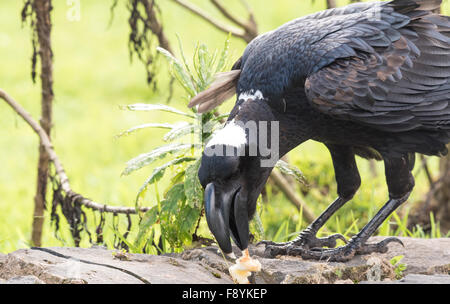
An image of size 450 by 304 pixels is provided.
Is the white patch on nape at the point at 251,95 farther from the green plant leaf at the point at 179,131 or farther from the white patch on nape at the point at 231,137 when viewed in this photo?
the green plant leaf at the point at 179,131

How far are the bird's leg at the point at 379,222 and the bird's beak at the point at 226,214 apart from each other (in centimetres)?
69

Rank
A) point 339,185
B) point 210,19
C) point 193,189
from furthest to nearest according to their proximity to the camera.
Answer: point 210,19 < point 339,185 < point 193,189

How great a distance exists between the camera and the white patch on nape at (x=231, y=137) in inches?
141

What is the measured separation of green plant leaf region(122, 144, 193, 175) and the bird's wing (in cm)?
89

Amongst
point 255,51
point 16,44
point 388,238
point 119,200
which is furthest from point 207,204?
point 16,44

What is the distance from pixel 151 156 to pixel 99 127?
5636 millimetres

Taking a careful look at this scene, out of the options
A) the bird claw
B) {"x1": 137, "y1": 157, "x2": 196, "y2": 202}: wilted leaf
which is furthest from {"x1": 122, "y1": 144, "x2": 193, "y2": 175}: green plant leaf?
the bird claw

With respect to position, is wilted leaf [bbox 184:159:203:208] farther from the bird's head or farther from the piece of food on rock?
the piece of food on rock

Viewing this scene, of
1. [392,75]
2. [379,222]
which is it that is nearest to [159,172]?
[379,222]

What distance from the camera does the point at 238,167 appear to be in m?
Answer: 3.60

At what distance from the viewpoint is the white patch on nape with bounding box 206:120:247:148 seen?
3574 millimetres

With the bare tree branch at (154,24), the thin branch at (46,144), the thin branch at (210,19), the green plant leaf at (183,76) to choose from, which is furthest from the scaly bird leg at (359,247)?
the thin branch at (210,19)

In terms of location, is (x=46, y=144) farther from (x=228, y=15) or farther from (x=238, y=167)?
(x=228, y=15)
